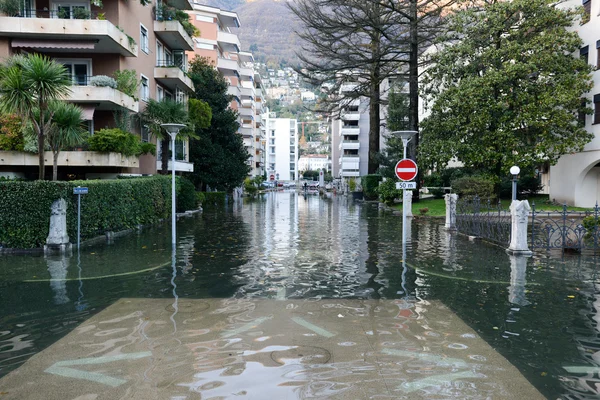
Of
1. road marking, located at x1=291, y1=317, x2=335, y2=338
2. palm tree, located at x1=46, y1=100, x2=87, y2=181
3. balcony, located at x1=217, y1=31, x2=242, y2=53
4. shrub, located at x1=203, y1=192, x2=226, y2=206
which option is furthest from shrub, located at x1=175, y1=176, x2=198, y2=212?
balcony, located at x1=217, y1=31, x2=242, y2=53

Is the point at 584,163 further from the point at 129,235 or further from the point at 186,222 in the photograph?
the point at 129,235

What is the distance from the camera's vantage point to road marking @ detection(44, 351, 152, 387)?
5.05 metres

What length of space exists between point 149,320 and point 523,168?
88.8 ft

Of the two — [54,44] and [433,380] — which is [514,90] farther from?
[433,380]

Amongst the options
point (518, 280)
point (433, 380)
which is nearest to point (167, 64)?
point (518, 280)

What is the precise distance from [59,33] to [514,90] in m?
23.8

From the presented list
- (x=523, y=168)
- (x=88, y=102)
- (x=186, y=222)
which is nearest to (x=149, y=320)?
(x=186, y=222)

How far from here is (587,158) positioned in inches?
1121

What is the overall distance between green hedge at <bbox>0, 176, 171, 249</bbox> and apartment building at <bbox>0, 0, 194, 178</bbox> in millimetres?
5040

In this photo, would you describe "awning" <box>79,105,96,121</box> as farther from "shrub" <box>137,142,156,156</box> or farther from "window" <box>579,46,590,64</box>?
"window" <box>579,46,590,64</box>

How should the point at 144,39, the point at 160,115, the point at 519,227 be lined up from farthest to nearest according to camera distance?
the point at 144,39 < the point at 160,115 < the point at 519,227

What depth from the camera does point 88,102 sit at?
23.7 m

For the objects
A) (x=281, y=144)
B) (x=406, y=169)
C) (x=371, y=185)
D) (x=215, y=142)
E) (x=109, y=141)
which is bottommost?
(x=371, y=185)

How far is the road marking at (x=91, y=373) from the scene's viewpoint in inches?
199
